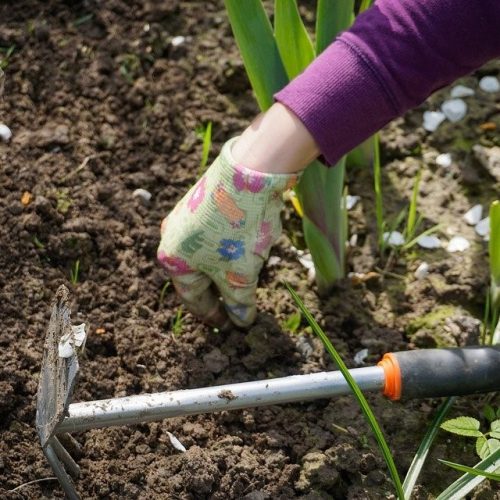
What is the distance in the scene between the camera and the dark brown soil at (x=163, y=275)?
145 centimetres

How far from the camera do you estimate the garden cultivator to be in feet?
4.17

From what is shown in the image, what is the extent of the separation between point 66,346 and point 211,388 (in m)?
0.24

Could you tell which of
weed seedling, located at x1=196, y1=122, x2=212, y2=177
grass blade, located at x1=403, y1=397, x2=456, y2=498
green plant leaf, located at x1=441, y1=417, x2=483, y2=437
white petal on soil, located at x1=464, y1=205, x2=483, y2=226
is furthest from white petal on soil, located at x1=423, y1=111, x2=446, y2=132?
green plant leaf, located at x1=441, y1=417, x2=483, y2=437

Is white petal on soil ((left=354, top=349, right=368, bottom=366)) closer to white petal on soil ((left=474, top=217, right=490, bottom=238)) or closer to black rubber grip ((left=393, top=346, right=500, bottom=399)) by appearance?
black rubber grip ((left=393, top=346, right=500, bottom=399))

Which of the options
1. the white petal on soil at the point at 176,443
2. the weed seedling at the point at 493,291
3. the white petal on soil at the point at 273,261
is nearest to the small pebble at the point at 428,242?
the weed seedling at the point at 493,291

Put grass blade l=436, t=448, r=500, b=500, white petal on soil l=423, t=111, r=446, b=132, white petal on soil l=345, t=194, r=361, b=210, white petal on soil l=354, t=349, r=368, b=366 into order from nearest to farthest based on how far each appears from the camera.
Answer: grass blade l=436, t=448, r=500, b=500, white petal on soil l=354, t=349, r=368, b=366, white petal on soil l=345, t=194, r=361, b=210, white petal on soil l=423, t=111, r=446, b=132

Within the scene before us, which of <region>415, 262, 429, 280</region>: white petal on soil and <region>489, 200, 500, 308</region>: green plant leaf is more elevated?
<region>489, 200, 500, 308</region>: green plant leaf

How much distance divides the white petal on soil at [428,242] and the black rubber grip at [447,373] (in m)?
0.40

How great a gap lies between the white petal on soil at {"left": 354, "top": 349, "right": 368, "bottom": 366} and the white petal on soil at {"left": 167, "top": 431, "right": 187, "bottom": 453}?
1.23 ft

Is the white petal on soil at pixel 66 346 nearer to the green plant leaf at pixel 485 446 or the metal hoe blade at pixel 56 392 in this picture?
the metal hoe blade at pixel 56 392

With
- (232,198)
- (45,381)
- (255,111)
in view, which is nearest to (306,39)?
(232,198)

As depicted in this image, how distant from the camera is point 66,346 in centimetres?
127

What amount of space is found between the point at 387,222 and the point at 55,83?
2.71 ft

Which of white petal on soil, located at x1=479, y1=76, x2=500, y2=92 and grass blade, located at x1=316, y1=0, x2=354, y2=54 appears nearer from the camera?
grass blade, located at x1=316, y1=0, x2=354, y2=54
